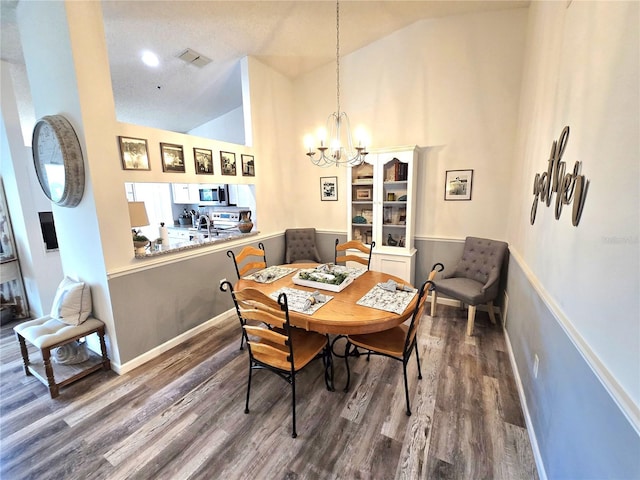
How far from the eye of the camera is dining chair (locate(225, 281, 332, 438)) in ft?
5.56

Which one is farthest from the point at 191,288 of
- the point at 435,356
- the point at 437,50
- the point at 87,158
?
the point at 437,50

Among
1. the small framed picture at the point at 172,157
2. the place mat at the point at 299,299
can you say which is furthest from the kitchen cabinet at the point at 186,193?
the place mat at the point at 299,299

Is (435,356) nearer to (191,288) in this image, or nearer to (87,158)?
(191,288)

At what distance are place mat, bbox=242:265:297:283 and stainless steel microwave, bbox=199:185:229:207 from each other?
116 inches

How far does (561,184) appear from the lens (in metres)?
1.56

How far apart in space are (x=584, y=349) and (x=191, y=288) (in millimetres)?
3090

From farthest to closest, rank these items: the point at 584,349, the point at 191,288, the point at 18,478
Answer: the point at 191,288 → the point at 18,478 → the point at 584,349

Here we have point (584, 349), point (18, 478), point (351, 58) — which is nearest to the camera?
point (584, 349)

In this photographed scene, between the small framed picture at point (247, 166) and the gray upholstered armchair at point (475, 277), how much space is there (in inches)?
106

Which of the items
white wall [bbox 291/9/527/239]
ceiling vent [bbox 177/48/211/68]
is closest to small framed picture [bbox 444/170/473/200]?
white wall [bbox 291/9/527/239]

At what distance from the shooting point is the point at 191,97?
4117 millimetres

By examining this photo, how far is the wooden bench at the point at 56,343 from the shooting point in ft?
7.06

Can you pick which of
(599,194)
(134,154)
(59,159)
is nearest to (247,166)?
(134,154)

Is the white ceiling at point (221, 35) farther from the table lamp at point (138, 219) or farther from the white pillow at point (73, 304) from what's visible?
the white pillow at point (73, 304)
